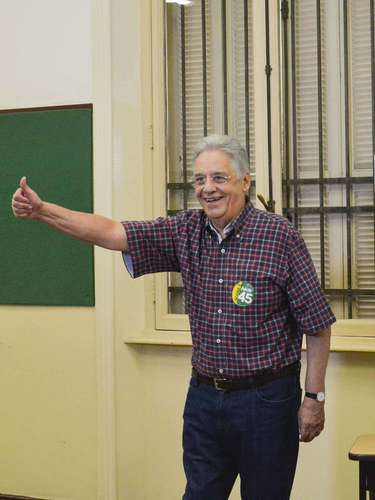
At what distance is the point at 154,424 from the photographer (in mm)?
3514

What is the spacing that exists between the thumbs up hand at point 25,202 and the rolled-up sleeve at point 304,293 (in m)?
0.75

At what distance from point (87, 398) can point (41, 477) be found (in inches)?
18.3

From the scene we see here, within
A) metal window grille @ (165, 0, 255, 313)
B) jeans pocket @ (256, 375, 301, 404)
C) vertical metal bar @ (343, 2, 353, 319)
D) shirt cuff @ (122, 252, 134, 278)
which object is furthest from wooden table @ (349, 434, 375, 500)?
metal window grille @ (165, 0, 255, 313)

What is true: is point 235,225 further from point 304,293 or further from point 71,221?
point 71,221

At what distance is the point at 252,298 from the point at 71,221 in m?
0.59

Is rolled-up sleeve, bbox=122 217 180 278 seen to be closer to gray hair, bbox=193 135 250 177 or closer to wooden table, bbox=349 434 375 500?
gray hair, bbox=193 135 250 177

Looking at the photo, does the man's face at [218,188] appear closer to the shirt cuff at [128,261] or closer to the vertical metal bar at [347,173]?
the shirt cuff at [128,261]

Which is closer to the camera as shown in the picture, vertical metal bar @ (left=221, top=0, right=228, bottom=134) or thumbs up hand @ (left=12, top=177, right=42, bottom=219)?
thumbs up hand @ (left=12, top=177, right=42, bottom=219)

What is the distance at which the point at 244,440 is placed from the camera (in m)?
2.21

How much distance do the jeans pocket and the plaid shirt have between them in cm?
5

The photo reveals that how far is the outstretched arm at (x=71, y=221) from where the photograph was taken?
7.34 feet

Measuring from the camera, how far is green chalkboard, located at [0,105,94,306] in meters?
3.56

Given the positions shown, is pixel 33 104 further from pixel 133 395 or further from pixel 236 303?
pixel 236 303

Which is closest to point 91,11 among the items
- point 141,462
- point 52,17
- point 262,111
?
point 52,17
